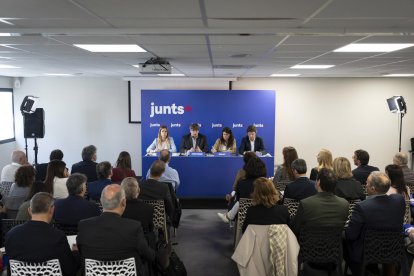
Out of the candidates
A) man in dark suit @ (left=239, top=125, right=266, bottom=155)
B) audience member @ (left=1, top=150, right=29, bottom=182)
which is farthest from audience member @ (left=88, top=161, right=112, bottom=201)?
man in dark suit @ (left=239, top=125, right=266, bottom=155)

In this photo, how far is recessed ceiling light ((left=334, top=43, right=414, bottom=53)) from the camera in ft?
13.8

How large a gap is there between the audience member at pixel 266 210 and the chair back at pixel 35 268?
69.3 inches

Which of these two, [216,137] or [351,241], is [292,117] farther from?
[351,241]

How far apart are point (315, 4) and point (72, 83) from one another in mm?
9015

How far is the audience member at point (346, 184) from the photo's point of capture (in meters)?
4.73

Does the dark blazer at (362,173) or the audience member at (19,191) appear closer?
the audience member at (19,191)

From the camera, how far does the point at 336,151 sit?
33.6ft

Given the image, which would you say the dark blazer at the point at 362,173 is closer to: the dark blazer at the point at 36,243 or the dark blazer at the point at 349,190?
the dark blazer at the point at 349,190

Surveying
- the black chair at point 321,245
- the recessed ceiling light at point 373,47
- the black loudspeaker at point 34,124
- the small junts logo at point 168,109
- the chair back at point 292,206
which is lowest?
the black chair at point 321,245

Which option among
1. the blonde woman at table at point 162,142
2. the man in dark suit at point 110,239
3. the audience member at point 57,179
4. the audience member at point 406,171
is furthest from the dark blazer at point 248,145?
the man in dark suit at point 110,239

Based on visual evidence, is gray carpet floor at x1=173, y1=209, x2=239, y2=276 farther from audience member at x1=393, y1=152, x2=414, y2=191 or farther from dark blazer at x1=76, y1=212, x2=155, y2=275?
audience member at x1=393, y1=152, x2=414, y2=191

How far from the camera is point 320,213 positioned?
12.3 feet

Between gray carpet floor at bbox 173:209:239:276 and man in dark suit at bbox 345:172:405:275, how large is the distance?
1.50m

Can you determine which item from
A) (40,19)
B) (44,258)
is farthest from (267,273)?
(40,19)
